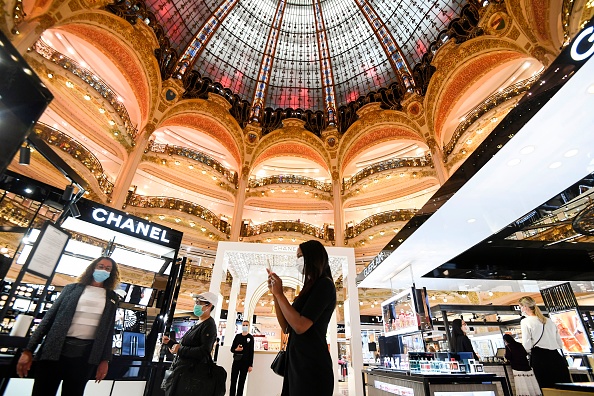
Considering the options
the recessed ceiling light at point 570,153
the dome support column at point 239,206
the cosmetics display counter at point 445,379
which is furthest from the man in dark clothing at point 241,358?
the dome support column at point 239,206

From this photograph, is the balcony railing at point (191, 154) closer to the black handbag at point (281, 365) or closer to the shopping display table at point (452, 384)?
the shopping display table at point (452, 384)

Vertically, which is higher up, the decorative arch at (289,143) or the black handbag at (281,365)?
the decorative arch at (289,143)

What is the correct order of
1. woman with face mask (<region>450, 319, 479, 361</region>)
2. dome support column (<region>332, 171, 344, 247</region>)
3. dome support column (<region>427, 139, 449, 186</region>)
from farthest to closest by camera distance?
dome support column (<region>332, 171, 344, 247</region>), dome support column (<region>427, 139, 449, 186</region>), woman with face mask (<region>450, 319, 479, 361</region>)

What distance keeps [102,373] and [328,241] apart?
16783mm

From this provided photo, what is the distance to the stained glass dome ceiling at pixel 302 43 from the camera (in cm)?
1688

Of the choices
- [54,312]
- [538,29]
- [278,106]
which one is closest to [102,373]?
[54,312]

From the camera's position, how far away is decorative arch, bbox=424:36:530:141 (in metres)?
14.5

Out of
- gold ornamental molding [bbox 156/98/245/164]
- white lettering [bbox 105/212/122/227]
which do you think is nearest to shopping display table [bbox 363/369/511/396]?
white lettering [bbox 105/212/122/227]

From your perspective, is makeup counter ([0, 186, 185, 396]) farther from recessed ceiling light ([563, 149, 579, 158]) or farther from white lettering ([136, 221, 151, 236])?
recessed ceiling light ([563, 149, 579, 158])

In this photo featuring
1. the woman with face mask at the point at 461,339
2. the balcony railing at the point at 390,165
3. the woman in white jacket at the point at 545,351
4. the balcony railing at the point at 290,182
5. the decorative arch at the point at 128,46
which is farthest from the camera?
the balcony railing at the point at 290,182

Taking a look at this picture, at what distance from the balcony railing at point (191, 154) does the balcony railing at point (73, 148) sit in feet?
11.7

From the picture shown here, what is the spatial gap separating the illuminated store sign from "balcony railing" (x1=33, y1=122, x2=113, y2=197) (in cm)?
1064

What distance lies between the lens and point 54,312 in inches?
108

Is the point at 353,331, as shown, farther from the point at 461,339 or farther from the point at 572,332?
the point at 572,332
